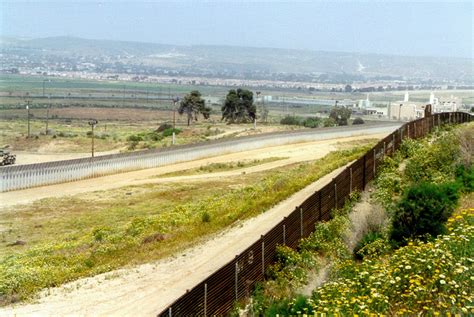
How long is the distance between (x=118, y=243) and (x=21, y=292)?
5926 millimetres

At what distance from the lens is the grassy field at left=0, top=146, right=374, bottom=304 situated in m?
20.2

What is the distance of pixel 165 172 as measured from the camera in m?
52.0

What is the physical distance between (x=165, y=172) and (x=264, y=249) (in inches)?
1401

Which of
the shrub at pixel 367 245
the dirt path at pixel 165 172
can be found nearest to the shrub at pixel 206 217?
the shrub at pixel 367 245

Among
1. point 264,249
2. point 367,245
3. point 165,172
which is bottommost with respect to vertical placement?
point 165,172

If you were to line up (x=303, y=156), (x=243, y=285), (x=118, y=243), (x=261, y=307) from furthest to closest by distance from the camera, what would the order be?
(x=303, y=156) < (x=118, y=243) < (x=243, y=285) < (x=261, y=307)

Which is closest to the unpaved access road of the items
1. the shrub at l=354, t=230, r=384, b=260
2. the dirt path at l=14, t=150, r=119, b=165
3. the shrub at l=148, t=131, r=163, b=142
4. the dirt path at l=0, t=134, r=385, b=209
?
the shrub at l=354, t=230, r=384, b=260

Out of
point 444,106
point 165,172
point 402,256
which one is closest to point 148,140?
point 165,172

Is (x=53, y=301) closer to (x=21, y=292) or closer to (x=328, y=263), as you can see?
(x=21, y=292)

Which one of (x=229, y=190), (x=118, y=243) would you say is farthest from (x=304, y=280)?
(x=229, y=190)

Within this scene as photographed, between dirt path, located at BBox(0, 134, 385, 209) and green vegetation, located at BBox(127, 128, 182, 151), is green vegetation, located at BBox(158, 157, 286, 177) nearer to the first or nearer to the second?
dirt path, located at BBox(0, 134, 385, 209)

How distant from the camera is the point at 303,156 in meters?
59.7

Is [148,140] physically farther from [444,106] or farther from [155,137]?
[444,106]

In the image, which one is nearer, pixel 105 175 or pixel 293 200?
pixel 293 200
